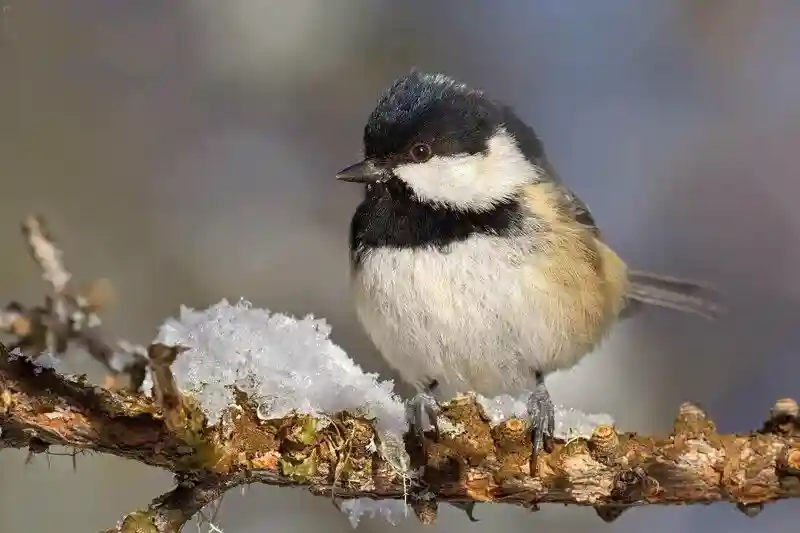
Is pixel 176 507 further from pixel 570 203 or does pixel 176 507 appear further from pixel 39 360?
pixel 570 203

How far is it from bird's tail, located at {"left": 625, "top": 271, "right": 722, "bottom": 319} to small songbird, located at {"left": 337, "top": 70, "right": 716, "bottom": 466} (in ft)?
0.73

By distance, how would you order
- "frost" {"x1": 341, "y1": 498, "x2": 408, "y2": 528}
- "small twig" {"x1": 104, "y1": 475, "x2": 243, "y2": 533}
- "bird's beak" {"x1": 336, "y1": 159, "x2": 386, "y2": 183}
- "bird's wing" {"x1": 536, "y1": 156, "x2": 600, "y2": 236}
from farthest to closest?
"bird's wing" {"x1": 536, "y1": 156, "x2": 600, "y2": 236} → "bird's beak" {"x1": 336, "y1": 159, "x2": 386, "y2": 183} → "frost" {"x1": 341, "y1": 498, "x2": 408, "y2": 528} → "small twig" {"x1": 104, "y1": 475, "x2": 243, "y2": 533}

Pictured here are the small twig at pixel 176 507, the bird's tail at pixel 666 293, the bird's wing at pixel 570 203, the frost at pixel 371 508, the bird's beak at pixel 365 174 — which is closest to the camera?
the small twig at pixel 176 507

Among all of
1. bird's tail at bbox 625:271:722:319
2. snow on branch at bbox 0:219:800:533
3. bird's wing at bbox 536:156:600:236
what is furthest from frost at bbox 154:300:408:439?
bird's tail at bbox 625:271:722:319

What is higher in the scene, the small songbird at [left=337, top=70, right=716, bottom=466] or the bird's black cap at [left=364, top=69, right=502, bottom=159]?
the bird's black cap at [left=364, top=69, right=502, bottom=159]

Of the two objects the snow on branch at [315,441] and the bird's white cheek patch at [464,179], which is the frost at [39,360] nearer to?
the snow on branch at [315,441]

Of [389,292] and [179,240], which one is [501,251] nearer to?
[389,292]

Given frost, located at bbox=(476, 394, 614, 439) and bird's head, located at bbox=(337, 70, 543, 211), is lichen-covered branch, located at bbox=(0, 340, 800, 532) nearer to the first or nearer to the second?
frost, located at bbox=(476, 394, 614, 439)

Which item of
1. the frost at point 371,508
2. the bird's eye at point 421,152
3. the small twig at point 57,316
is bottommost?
the frost at point 371,508

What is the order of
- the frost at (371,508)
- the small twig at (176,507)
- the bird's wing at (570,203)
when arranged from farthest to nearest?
the bird's wing at (570,203) < the frost at (371,508) < the small twig at (176,507)

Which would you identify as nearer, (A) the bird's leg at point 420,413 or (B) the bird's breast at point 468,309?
(A) the bird's leg at point 420,413

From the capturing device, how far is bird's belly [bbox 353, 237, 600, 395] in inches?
27.2

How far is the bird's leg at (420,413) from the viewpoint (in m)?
0.51

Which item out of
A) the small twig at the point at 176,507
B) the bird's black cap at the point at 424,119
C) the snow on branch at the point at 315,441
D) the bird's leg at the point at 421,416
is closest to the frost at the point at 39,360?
the snow on branch at the point at 315,441
